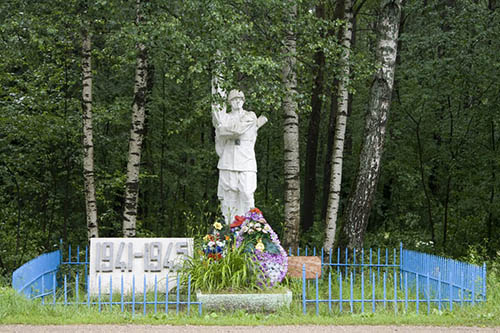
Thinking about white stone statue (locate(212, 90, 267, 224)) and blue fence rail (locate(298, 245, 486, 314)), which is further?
white stone statue (locate(212, 90, 267, 224))

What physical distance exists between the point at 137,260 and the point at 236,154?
7.80ft

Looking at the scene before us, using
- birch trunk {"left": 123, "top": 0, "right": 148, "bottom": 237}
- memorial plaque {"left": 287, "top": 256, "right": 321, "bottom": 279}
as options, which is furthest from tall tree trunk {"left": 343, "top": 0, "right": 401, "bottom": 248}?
birch trunk {"left": 123, "top": 0, "right": 148, "bottom": 237}

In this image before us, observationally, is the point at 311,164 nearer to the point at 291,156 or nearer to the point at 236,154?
the point at 291,156

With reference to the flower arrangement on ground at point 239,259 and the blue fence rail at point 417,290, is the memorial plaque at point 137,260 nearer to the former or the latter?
the flower arrangement on ground at point 239,259

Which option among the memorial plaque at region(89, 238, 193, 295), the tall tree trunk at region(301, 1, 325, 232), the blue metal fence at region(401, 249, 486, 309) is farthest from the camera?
→ the tall tree trunk at region(301, 1, 325, 232)

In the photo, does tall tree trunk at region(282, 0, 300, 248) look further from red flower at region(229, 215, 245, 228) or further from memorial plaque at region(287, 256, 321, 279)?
red flower at region(229, 215, 245, 228)

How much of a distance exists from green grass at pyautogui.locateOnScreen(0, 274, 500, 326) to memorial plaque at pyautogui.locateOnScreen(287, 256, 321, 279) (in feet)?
5.20

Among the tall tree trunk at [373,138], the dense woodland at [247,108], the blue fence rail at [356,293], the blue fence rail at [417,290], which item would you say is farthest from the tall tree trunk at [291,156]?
the blue fence rail at [356,293]

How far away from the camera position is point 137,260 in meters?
9.61

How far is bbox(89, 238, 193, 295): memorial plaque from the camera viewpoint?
9508 millimetres

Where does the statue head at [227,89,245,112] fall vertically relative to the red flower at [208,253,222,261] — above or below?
above

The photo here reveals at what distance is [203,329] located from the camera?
7293 mm

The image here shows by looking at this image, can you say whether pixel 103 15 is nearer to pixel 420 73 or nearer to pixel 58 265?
pixel 58 265

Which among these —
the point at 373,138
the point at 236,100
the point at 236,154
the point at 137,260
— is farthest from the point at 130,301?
the point at 373,138
